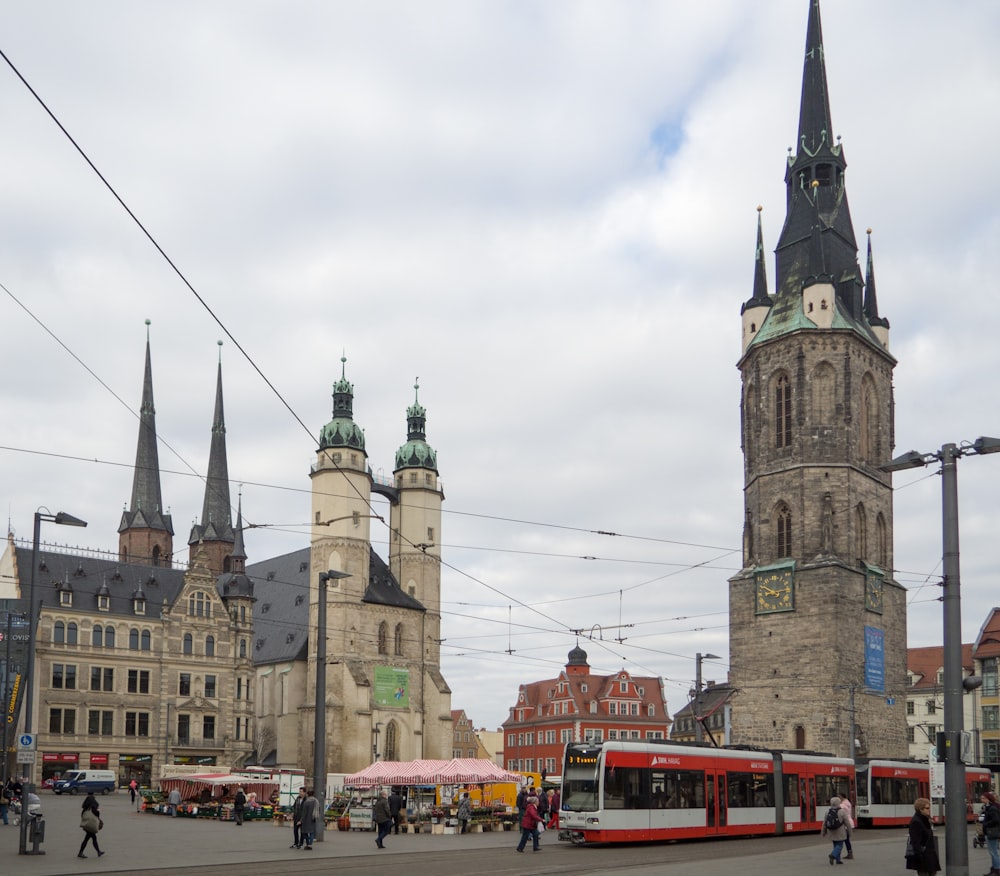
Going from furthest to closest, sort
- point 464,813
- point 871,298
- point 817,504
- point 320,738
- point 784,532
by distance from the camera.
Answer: point 871,298 < point 784,532 < point 817,504 < point 464,813 < point 320,738

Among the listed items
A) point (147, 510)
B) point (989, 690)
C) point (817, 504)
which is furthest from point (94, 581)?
point (989, 690)

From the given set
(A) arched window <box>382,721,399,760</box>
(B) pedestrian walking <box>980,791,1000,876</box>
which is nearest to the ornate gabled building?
(A) arched window <box>382,721,399,760</box>

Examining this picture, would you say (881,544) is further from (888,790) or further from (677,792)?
(677,792)

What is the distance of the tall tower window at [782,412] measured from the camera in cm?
7019

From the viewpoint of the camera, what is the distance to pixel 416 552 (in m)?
84.5

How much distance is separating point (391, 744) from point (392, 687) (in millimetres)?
3679

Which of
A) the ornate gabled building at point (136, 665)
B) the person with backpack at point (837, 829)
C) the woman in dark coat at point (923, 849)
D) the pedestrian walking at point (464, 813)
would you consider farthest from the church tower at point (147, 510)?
the woman in dark coat at point (923, 849)

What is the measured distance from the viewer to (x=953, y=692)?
19172 millimetres

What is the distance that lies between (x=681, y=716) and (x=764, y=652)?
49.2 m

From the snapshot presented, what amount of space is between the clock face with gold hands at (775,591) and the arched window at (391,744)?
83.3 ft

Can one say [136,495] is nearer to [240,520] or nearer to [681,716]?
[240,520]

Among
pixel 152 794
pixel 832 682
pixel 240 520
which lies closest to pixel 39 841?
pixel 152 794

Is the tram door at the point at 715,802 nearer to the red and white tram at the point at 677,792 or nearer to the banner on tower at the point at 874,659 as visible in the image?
the red and white tram at the point at 677,792

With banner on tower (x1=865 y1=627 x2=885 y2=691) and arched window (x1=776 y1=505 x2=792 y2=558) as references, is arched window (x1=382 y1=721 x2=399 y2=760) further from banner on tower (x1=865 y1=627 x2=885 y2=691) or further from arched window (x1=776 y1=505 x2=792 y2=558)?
banner on tower (x1=865 y1=627 x2=885 y2=691)
